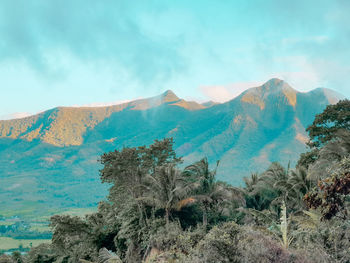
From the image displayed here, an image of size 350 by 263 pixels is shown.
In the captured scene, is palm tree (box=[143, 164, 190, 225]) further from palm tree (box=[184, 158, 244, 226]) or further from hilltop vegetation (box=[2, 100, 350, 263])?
palm tree (box=[184, 158, 244, 226])

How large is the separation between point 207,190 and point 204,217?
1731 millimetres

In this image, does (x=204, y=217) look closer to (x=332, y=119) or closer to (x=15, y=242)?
(x=332, y=119)

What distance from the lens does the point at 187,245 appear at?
41.0ft

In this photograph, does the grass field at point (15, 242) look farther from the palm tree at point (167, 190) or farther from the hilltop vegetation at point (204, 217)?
the palm tree at point (167, 190)

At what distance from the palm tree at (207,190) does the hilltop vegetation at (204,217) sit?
0.20 feet

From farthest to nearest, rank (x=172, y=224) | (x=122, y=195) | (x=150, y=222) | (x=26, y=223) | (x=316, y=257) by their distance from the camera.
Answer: (x=26, y=223), (x=122, y=195), (x=150, y=222), (x=172, y=224), (x=316, y=257)

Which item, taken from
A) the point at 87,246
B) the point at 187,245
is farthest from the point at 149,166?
the point at 187,245

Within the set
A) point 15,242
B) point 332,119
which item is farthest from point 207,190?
point 15,242

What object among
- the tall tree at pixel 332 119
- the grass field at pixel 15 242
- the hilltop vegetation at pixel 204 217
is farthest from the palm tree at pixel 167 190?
the grass field at pixel 15 242

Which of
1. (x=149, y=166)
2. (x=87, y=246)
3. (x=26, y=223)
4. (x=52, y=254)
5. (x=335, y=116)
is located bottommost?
(x=26, y=223)

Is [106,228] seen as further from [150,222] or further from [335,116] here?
[335,116]

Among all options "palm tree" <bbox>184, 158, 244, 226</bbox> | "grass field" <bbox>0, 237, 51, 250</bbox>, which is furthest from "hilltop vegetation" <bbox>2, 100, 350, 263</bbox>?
"grass field" <bbox>0, 237, 51, 250</bbox>

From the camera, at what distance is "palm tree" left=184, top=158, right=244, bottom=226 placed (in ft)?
71.2

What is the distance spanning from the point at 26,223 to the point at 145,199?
143m
